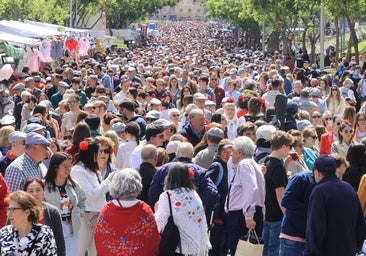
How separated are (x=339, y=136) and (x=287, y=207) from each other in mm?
4374

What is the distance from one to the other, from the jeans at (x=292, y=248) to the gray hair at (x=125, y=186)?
63.7 inches

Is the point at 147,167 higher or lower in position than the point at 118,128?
higher

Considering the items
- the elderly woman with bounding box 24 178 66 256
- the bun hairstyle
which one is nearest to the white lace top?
the elderly woman with bounding box 24 178 66 256

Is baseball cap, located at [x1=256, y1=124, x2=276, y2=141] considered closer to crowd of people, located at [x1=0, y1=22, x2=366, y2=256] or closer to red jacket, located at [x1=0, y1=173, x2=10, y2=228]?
crowd of people, located at [x1=0, y1=22, x2=366, y2=256]

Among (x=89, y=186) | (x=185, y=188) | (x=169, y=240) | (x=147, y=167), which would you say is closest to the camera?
(x=169, y=240)

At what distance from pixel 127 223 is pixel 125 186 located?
0.29m

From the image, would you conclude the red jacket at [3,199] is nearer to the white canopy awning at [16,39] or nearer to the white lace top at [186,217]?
the white lace top at [186,217]

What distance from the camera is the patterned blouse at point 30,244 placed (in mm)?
7039

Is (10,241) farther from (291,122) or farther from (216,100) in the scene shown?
(216,100)

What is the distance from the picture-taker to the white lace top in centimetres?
823

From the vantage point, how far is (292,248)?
873 cm

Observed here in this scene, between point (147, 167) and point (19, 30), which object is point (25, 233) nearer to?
point (147, 167)

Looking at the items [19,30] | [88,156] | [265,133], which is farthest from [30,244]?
[19,30]

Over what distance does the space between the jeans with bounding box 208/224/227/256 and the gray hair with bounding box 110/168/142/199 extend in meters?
2.73
